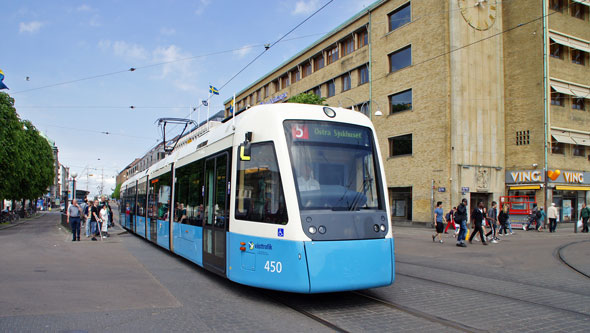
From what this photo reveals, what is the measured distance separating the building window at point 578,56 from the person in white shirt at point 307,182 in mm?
32159

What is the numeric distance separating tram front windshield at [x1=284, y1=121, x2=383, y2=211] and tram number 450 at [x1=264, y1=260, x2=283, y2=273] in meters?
0.86

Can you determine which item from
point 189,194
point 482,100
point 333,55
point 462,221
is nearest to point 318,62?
point 333,55

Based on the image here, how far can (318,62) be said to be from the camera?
40500mm

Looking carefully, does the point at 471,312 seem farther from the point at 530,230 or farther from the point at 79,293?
the point at 530,230

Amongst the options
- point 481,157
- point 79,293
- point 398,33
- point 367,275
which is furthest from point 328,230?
point 398,33

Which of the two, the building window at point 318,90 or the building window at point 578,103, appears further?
the building window at point 318,90

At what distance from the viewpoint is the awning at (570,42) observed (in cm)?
2862

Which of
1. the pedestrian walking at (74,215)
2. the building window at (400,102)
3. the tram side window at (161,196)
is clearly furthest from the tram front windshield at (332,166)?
the building window at (400,102)

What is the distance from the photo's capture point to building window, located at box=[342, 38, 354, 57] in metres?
35.8

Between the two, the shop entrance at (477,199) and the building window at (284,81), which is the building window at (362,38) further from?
the shop entrance at (477,199)

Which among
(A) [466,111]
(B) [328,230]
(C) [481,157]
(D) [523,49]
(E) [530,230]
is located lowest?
(E) [530,230]

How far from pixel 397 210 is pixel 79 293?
2606 cm

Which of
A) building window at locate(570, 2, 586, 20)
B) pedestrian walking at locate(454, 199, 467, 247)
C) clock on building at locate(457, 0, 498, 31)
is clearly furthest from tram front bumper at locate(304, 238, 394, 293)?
building window at locate(570, 2, 586, 20)

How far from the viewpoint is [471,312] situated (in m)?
5.83
